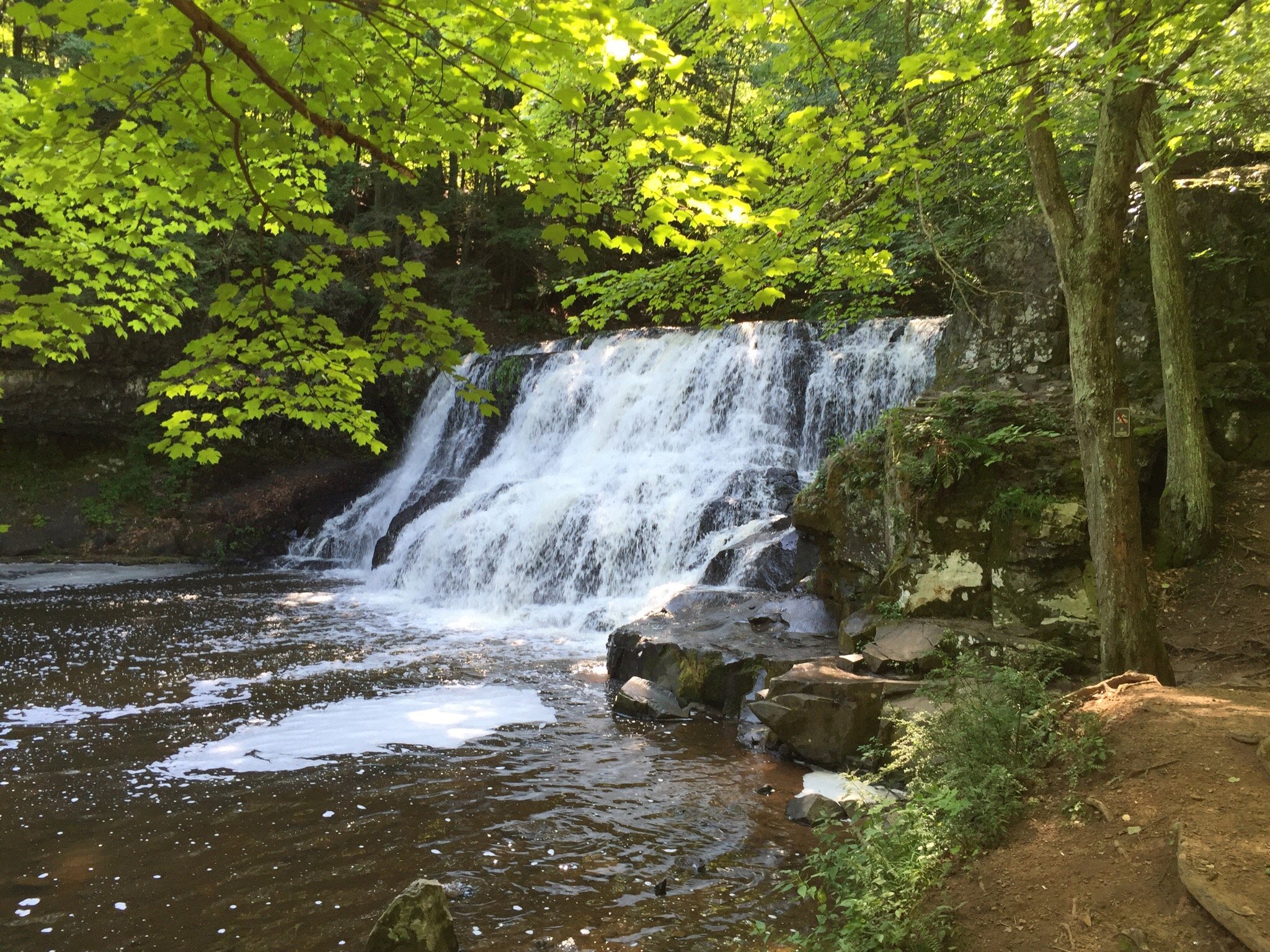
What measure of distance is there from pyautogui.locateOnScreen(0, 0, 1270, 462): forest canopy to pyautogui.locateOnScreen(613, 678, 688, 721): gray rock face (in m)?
3.36

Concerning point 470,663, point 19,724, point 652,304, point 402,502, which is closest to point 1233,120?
point 652,304

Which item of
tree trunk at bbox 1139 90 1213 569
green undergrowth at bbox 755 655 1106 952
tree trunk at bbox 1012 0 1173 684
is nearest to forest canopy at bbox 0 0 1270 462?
tree trunk at bbox 1012 0 1173 684

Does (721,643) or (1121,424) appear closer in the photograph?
(1121,424)

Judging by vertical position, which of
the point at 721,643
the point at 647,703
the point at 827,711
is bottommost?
the point at 647,703

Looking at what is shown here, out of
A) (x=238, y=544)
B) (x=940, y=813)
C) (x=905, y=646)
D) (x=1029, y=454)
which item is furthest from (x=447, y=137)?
(x=238, y=544)

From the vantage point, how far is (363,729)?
280 inches

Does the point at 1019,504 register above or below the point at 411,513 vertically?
Answer: above

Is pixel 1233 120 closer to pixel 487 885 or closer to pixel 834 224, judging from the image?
pixel 834 224

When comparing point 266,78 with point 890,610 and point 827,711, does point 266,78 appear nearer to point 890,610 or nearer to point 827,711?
point 827,711

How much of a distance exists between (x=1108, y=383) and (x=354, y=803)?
5470mm

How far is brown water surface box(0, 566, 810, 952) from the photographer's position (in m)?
4.13

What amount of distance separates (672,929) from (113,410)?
19277 mm

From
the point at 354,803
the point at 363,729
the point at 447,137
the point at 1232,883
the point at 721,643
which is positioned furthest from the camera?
the point at 721,643

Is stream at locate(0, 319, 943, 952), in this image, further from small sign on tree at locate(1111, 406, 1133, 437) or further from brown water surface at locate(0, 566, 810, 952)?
small sign on tree at locate(1111, 406, 1133, 437)
